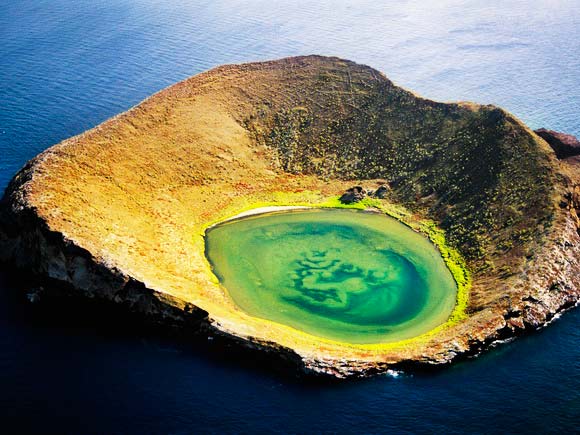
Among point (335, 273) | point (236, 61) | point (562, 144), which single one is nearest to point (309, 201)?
point (335, 273)

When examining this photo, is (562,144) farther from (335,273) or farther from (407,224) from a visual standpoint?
(335,273)

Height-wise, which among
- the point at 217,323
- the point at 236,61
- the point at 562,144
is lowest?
the point at 217,323

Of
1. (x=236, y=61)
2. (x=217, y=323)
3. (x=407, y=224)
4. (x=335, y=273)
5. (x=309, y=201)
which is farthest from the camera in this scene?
(x=236, y=61)

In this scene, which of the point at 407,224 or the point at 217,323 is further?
the point at 407,224

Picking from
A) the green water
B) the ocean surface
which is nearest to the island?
the green water

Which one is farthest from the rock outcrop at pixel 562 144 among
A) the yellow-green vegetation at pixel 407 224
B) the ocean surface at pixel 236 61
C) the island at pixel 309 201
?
the yellow-green vegetation at pixel 407 224

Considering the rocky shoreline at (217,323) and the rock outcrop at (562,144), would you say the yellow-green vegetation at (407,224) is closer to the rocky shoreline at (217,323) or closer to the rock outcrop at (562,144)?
the rocky shoreline at (217,323)
